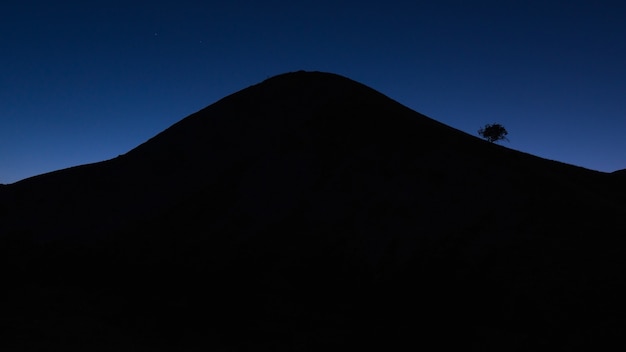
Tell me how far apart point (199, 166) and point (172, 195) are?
1947mm

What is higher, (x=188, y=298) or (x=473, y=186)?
(x=473, y=186)

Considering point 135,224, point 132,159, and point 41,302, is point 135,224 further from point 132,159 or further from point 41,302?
point 132,159

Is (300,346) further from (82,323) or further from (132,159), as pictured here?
(132,159)

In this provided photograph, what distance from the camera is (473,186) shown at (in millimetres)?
13125

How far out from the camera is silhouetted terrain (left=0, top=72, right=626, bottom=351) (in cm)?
897

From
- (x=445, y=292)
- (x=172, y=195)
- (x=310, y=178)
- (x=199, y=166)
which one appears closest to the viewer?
(x=445, y=292)

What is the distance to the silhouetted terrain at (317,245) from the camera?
8969 mm

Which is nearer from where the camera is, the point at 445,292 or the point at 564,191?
the point at 445,292

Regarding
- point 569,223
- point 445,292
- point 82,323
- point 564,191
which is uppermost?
point 564,191

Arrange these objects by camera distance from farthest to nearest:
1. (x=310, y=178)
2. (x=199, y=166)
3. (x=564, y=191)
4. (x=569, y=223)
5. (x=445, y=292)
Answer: (x=199, y=166), (x=310, y=178), (x=564, y=191), (x=569, y=223), (x=445, y=292)

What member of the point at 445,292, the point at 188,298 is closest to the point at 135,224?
the point at 188,298

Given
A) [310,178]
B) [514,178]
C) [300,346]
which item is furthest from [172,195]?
[514,178]

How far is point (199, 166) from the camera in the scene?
60.0 ft

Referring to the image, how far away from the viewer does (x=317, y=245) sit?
1220 centimetres
